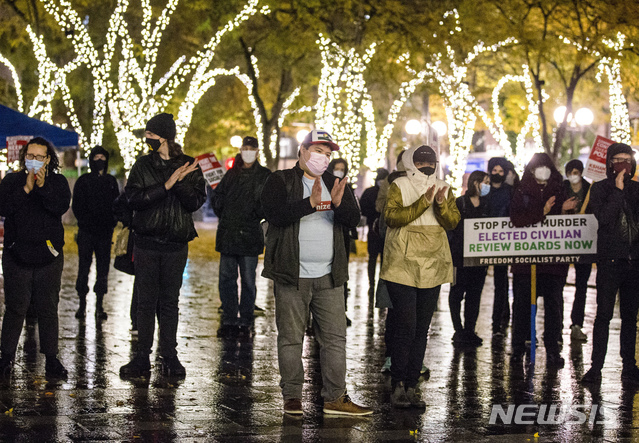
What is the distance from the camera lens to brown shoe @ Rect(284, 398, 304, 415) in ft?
23.5

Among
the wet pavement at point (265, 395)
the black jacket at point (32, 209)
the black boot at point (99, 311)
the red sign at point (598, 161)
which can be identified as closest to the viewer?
the wet pavement at point (265, 395)

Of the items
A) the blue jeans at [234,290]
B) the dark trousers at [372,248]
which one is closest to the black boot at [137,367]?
the blue jeans at [234,290]

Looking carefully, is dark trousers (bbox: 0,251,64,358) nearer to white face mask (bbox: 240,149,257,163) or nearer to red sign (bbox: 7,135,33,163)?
white face mask (bbox: 240,149,257,163)

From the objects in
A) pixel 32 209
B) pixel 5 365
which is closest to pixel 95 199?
pixel 32 209

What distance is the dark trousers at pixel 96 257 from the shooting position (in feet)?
40.3

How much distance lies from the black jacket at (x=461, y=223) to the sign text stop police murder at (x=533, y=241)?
1.38 ft

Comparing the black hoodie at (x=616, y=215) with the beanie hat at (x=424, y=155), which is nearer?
the beanie hat at (x=424, y=155)

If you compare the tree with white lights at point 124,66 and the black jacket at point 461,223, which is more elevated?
the tree with white lights at point 124,66

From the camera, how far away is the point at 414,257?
7762 mm

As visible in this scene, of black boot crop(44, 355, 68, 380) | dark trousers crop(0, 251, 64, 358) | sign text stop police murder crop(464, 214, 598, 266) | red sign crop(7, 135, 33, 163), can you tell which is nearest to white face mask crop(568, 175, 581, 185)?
sign text stop police murder crop(464, 214, 598, 266)

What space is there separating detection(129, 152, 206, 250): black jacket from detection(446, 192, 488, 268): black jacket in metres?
2.89

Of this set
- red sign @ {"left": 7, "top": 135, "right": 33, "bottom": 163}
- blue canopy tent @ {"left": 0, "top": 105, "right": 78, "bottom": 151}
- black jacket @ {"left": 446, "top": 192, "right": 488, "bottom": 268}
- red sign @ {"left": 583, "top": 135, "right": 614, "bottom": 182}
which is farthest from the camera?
red sign @ {"left": 7, "top": 135, "right": 33, "bottom": 163}

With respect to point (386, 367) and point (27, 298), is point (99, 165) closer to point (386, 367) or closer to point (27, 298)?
point (27, 298)

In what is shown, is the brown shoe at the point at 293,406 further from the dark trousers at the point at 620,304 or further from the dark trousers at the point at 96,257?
the dark trousers at the point at 96,257
